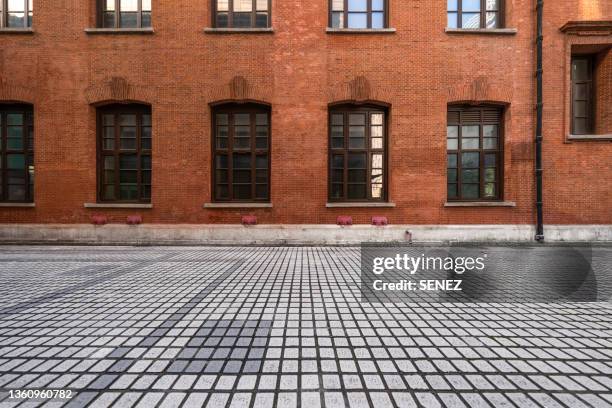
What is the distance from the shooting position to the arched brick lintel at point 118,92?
404 inches

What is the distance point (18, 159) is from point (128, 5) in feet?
22.8

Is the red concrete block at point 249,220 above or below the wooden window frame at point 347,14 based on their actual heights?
below

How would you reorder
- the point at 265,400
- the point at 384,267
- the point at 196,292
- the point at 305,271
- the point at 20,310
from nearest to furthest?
1. the point at 265,400
2. the point at 20,310
3. the point at 196,292
4. the point at 305,271
5. the point at 384,267

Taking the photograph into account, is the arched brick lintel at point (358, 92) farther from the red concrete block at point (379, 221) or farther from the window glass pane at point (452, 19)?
the red concrete block at point (379, 221)

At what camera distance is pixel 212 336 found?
3.13 metres

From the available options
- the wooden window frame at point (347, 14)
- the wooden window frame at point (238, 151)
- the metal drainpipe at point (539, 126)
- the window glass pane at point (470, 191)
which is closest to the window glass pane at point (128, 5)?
the wooden window frame at point (238, 151)

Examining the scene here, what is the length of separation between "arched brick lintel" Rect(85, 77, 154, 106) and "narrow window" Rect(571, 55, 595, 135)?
50.7 feet

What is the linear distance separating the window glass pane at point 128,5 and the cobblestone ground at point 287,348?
1015cm

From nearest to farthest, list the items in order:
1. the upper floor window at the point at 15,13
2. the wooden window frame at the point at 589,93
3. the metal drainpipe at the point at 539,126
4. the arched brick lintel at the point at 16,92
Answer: the metal drainpipe at the point at 539,126 < the arched brick lintel at the point at 16,92 < the upper floor window at the point at 15,13 < the wooden window frame at the point at 589,93

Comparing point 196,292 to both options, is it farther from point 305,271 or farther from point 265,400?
point 265,400

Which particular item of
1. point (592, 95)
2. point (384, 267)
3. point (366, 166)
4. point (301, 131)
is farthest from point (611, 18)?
point (384, 267)

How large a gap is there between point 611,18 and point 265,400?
15.8m

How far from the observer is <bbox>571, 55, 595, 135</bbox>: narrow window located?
425 inches

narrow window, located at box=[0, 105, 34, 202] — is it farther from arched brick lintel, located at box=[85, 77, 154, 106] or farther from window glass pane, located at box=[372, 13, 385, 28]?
window glass pane, located at box=[372, 13, 385, 28]
